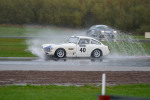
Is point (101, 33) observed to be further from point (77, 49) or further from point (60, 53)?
point (60, 53)

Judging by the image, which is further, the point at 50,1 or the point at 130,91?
the point at 50,1

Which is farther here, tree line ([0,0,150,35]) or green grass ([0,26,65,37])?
tree line ([0,0,150,35])

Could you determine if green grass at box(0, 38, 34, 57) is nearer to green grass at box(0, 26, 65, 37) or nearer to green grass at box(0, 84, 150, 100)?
green grass at box(0, 26, 65, 37)

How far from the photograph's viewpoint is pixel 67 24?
41125mm

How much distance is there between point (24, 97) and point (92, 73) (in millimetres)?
5538

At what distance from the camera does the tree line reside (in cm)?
4338

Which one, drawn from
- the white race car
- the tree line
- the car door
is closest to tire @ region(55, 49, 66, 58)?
the white race car

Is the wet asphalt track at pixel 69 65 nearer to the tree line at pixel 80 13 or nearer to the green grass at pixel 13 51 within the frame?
the green grass at pixel 13 51

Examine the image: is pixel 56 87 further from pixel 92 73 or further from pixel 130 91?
pixel 92 73

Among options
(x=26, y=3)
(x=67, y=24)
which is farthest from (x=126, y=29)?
(x=26, y=3)

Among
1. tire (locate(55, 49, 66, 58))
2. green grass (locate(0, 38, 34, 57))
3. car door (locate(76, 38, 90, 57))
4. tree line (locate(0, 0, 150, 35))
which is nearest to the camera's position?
tire (locate(55, 49, 66, 58))

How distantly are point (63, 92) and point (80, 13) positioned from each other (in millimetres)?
40076

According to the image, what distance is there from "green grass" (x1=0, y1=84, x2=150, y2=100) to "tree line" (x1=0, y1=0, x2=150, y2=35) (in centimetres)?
3064

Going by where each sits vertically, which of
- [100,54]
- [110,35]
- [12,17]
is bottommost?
[100,54]
